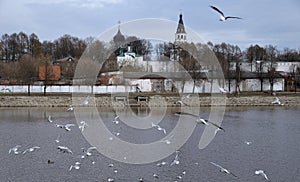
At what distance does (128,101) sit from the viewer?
4034cm

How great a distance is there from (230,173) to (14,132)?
13.0 m

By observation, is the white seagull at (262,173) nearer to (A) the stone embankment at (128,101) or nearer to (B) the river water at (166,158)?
(B) the river water at (166,158)

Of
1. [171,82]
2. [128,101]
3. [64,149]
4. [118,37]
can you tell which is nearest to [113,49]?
[118,37]

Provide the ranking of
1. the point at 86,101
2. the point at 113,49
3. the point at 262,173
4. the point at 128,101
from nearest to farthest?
the point at 262,173 → the point at 86,101 → the point at 128,101 → the point at 113,49

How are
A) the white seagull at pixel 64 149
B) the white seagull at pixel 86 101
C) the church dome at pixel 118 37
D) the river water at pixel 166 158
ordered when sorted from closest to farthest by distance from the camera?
the river water at pixel 166 158 < the white seagull at pixel 64 149 < the white seagull at pixel 86 101 < the church dome at pixel 118 37

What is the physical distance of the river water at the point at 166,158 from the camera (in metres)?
13.7

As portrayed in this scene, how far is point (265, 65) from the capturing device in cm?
6825

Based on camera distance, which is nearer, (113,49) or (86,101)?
(86,101)

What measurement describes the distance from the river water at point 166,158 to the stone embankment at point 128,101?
1442cm

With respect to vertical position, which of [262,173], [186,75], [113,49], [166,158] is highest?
[113,49]

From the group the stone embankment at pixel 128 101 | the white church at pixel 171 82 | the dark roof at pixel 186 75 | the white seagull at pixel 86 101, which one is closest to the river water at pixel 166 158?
the white seagull at pixel 86 101

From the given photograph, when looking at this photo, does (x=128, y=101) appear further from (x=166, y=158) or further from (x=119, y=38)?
(x=119, y=38)

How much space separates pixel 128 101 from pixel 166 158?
946 inches

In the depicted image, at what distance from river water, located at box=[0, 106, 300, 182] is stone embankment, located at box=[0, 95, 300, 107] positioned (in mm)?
14420
